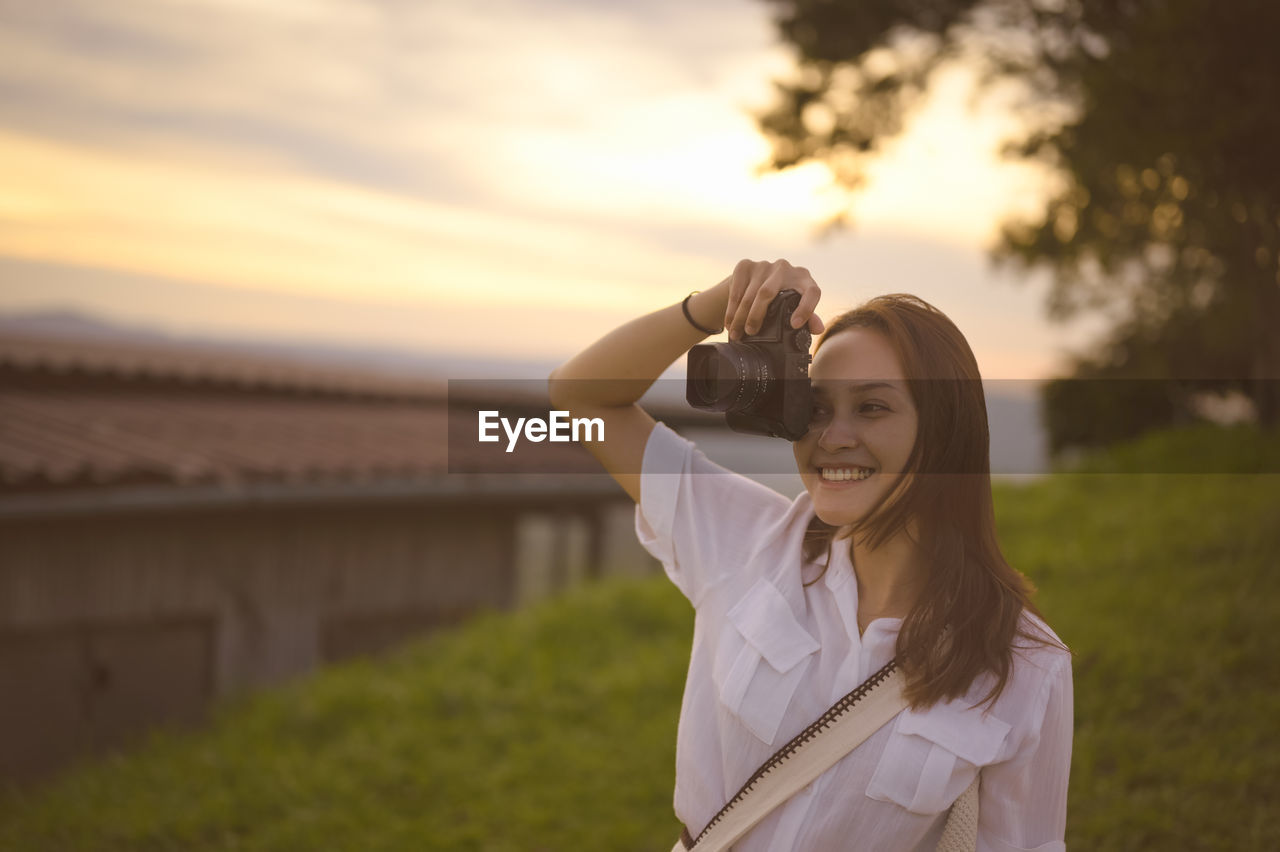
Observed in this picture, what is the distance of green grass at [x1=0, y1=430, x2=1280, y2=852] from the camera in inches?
162

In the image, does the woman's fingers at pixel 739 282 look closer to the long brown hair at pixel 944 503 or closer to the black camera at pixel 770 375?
the black camera at pixel 770 375

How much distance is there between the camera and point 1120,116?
490cm

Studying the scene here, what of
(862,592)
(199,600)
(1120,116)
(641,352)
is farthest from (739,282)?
(199,600)

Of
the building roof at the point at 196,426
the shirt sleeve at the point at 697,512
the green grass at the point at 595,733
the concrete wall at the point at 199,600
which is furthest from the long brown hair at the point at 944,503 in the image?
the concrete wall at the point at 199,600

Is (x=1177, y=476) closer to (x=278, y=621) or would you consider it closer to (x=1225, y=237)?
(x=1225, y=237)

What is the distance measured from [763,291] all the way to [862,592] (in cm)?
62

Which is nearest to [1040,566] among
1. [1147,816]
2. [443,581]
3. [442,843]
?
[1147,816]

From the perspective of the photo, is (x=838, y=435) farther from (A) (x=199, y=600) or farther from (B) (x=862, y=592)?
(A) (x=199, y=600)

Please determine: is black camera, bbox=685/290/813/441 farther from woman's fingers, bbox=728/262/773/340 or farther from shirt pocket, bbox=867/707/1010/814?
shirt pocket, bbox=867/707/1010/814

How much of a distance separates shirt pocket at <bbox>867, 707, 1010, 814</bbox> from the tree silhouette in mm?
4015

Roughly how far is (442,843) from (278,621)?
3.44 meters

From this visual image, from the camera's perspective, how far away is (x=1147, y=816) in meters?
3.71

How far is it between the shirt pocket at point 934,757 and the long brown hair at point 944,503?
0.34 ft

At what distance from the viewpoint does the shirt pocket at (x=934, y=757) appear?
5.32 feet
